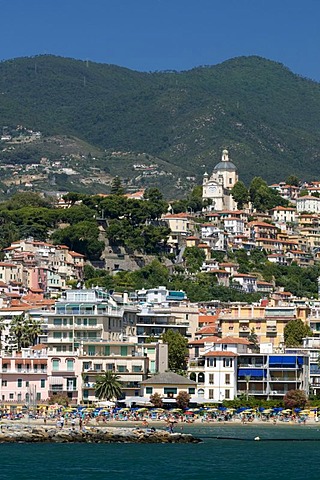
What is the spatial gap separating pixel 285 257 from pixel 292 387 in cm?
7216

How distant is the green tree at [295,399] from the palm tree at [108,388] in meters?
10.8

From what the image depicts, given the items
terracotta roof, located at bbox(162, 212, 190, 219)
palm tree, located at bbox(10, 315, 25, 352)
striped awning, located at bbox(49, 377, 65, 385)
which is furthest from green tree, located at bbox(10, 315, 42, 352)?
terracotta roof, located at bbox(162, 212, 190, 219)

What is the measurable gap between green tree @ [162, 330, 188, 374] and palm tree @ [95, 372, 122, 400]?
8.19 m

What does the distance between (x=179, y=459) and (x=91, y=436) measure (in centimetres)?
780

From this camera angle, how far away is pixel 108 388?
85.9 metres

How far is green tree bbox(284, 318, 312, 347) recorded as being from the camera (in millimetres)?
99625

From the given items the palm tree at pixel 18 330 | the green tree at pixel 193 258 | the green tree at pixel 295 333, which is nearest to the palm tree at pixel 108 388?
the palm tree at pixel 18 330

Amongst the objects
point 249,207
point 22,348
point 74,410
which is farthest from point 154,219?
point 74,410

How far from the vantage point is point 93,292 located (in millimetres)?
93188

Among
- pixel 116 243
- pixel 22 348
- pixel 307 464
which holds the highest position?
pixel 116 243

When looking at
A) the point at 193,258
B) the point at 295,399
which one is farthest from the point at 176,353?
the point at 193,258

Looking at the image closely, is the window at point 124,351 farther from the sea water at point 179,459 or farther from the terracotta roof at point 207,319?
the terracotta roof at point 207,319

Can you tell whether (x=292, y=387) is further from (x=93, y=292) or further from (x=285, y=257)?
(x=285, y=257)

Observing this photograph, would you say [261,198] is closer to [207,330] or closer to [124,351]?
[207,330]
